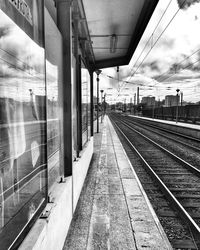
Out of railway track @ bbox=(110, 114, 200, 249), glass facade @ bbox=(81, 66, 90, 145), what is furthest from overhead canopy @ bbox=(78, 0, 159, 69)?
railway track @ bbox=(110, 114, 200, 249)

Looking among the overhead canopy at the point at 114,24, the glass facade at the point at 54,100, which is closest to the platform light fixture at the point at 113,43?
the overhead canopy at the point at 114,24

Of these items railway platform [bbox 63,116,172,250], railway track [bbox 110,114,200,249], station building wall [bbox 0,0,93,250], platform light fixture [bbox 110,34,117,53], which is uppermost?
platform light fixture [bbox 110,34,117,53]

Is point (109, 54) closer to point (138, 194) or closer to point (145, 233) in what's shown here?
point (138, 194)

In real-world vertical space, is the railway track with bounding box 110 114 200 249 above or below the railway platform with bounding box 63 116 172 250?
below

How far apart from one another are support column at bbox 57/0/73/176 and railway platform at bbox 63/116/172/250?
1.04 metres

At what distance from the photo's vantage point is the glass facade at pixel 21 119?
5.35ft

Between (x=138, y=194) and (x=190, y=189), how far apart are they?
2.20 metres

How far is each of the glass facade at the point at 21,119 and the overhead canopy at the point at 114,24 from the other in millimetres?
3031

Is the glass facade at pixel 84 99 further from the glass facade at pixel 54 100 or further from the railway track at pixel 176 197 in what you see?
the railway track at pixel 176 197

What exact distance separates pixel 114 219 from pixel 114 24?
512cm

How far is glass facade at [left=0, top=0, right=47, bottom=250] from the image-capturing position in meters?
1.63

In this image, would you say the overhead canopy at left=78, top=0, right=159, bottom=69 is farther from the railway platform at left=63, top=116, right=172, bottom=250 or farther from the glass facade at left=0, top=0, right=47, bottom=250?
the railway platform at left=63, top=116, right=172, bottom=250

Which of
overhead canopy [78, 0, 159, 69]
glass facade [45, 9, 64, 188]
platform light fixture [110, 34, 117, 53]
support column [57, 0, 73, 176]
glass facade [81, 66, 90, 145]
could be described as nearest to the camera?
glass facade [45, 9, 64, 188]

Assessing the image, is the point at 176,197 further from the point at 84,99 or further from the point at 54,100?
the point at 54,100
